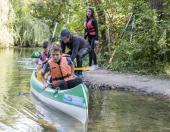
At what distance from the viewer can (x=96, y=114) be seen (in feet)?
29.7

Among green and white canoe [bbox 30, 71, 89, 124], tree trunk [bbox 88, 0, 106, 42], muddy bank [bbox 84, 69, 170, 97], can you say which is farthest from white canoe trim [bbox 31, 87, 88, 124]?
tree trunk [bbox 88, 0, 106, 42]

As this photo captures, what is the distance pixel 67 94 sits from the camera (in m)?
8.45

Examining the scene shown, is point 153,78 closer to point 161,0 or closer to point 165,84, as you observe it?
point 165,84

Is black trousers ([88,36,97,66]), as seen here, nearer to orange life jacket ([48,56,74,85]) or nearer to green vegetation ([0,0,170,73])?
green vegetation ([0,0,170,73])

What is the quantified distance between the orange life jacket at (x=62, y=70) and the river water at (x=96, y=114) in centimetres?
72

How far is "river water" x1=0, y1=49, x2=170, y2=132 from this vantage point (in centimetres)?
793

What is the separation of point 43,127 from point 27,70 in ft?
28.7

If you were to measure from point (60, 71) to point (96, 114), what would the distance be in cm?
112

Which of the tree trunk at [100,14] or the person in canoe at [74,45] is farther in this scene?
the tree trunk at [100,14]

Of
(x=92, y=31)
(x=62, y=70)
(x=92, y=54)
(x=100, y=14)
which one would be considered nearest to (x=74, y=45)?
(x=92, y=54)

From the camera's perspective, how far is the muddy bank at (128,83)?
440 inches

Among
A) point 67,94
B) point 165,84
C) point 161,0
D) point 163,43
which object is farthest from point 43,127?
point 161,0

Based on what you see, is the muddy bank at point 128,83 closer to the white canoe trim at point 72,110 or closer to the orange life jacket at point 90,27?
the orange life jacket at point 90,27

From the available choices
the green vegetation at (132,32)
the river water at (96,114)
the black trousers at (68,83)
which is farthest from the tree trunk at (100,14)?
the black trousers at (68,83)
